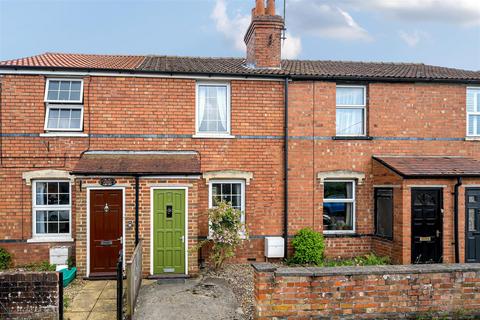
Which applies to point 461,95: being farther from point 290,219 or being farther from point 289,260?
point 289,260

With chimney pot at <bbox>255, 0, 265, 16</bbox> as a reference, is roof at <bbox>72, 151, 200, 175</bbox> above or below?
below

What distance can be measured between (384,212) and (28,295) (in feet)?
31.4

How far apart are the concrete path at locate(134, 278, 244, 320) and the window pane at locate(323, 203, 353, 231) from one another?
4.24 meters

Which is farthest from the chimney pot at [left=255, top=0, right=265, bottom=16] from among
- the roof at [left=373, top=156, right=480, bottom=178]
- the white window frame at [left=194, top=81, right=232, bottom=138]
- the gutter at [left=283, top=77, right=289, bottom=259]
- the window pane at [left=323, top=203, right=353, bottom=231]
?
the window pane at [left=323, top=203, right=353, bottom=231]

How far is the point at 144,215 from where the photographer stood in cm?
993

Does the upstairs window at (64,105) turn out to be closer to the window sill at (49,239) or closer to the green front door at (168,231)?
the window sill at (49,239)

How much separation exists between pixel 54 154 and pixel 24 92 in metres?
2.00

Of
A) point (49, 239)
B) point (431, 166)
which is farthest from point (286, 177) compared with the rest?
point (49, 239)

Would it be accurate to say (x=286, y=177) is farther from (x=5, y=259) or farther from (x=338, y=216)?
(x=5, y=259)

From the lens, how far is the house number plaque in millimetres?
9828

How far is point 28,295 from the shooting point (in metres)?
6.44

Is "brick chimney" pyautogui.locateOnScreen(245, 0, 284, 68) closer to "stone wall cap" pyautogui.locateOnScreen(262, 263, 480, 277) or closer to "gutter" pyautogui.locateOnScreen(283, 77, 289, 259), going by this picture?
"gutter" pyautogui.locateOnScreen(283, 77, 289, 259)

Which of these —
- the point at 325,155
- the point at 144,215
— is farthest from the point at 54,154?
the point at 325,155

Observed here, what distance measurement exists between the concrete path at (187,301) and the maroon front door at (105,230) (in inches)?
50.2
